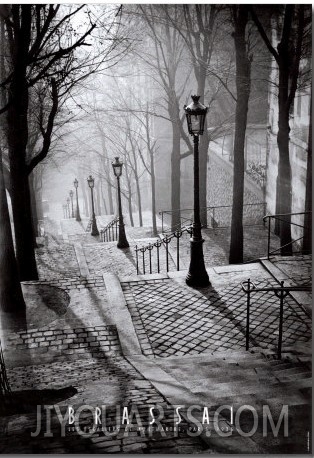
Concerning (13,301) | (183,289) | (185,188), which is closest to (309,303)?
(183,289)

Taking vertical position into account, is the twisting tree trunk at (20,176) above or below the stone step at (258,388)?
above

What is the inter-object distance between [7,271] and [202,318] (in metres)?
3.32

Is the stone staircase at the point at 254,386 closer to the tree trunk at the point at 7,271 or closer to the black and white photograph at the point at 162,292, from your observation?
the black and white photograph at the point at 162,292

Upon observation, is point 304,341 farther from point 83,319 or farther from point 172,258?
point 172,258

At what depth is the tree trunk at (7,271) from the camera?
745cm

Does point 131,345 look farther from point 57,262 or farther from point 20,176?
point 57,262

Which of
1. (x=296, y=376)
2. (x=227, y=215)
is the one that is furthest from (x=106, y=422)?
(x=227, y=215)

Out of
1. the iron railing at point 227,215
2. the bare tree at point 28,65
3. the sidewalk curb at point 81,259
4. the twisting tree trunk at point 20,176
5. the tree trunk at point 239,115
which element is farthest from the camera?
the iron railing at point 227,215

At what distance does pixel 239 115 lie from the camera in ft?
31.3

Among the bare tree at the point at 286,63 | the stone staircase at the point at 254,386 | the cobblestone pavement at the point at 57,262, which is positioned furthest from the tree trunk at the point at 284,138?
the cobblestone pavement at the point at 57,262

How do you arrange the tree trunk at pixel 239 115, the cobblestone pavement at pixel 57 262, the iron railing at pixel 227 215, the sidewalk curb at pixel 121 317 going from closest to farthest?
1. the sidewalk curb at pixel 121 317
2. the tree trunk at pixel 239 115
3. the cobblestone pavement at pixel 57 262
4. the iron railing at pixel 227 215

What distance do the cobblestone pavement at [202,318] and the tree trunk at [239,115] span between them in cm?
227

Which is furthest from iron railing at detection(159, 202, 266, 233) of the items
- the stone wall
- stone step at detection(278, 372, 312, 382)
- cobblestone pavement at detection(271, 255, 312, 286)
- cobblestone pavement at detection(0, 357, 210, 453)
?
stone step at detection(278, 372, 312, 382)

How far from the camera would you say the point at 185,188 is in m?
19.1
